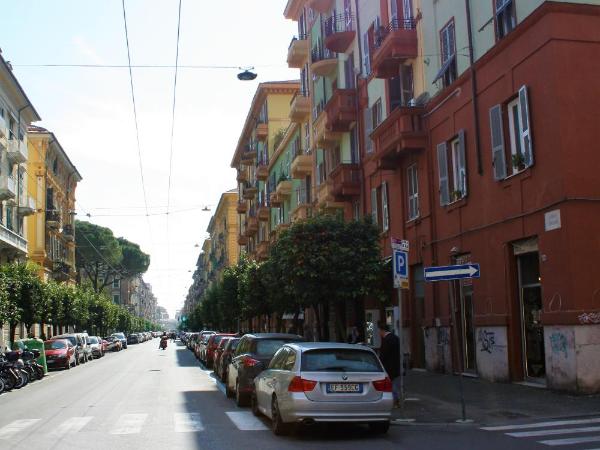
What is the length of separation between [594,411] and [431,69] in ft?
40.8

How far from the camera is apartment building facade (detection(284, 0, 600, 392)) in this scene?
583 inches

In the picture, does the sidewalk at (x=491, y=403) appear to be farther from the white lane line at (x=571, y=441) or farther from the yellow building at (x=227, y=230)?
the yellow building at (x=227, y=230)

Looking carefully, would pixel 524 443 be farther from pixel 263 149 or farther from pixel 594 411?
pixel 263 149

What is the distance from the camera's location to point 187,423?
1276cm

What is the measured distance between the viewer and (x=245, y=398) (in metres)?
15.6

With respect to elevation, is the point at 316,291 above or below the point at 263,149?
below

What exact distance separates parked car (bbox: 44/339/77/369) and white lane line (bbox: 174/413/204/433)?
21.9 m

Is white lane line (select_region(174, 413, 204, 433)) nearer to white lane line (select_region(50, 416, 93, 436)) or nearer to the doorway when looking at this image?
white lane line (select_region(50, 416, 93, 436))

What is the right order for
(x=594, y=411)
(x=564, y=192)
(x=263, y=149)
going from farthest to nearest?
1. (x=263, y=149)
2. (x=564, y=192)
3. (x=594, y=411)

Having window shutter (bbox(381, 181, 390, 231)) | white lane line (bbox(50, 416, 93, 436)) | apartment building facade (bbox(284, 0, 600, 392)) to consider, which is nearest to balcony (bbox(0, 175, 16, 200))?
apartment building facade (bbox(284, 0, 600, 392))

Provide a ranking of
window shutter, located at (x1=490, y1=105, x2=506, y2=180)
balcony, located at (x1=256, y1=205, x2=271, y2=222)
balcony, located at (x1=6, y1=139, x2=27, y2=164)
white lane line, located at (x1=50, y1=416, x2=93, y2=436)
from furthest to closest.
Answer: balcony, located at (x1=256, y1=205, x2=271, y2=222), balcony, located at (x1=6, y1=139, x2=27, y2=164), window shutter, located at (x1=490, y1=105, x2=506, y2=180), white lane line, located at (x1=50, y1=416, x2=93, y2=436)

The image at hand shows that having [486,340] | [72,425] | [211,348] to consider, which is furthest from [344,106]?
[72,425]

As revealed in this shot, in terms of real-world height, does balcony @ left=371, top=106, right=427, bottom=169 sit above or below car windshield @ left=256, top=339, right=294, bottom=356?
above

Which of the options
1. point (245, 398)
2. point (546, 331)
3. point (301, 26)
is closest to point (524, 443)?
point (546, 331)
